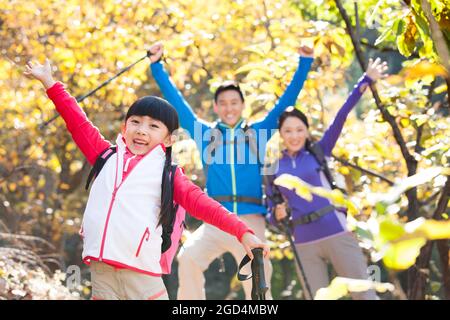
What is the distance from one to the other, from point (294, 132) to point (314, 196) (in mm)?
482

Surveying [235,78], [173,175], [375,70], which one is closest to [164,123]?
[173,175]

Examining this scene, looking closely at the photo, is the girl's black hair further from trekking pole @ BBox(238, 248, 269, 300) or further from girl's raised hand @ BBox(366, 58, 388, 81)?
girl's raised hand @ BBox(366, 58, 388, 81)

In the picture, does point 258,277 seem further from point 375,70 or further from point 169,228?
point 375,70

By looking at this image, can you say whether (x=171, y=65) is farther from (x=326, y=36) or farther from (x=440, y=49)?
(x=440, y=49)

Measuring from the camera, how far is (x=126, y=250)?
10.6 ft

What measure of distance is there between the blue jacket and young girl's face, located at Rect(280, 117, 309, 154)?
13 centimetres

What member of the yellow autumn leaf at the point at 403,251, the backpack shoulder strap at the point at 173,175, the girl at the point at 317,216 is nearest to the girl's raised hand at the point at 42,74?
the backpack shoulder strap at the point at 173,175

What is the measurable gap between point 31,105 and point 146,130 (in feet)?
22.6

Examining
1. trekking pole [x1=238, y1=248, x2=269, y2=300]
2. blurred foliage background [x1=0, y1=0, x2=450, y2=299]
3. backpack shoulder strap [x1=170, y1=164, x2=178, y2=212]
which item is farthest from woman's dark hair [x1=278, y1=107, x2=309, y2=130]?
trekking pole [x1=238, y1=248, x2=269, y2=300]

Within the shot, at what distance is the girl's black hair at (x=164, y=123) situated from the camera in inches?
132
